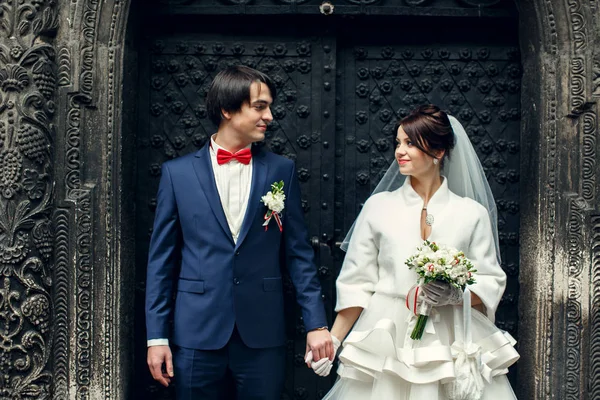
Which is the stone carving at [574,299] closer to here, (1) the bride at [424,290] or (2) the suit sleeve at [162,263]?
(1) the bride at [424,290]

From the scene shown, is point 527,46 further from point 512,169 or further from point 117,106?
point 117,106

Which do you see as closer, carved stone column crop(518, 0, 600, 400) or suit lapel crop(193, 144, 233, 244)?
suit lapel crop(193, 144, 233, 244)

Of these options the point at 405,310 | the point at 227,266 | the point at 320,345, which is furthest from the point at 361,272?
the point at 227,266

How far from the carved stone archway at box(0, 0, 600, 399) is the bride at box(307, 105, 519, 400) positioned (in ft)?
1.57

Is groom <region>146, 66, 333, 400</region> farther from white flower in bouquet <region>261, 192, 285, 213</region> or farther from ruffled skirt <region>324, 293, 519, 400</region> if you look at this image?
ruffled skirt <region>324, 293, 519, 400</region>

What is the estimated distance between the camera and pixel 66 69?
4.03m

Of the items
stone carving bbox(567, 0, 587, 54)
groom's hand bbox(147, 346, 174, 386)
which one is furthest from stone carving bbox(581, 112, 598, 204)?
groom's hand bbox(147, 346, 174, 386)

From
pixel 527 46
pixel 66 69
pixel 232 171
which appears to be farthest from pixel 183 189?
pixel 527 46

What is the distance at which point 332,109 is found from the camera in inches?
173

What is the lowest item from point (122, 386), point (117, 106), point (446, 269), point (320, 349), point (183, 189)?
point (122, 386)

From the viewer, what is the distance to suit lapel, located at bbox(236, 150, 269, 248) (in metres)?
3.72

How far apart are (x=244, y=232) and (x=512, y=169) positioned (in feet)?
5.31

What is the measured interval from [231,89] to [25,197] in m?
1.14

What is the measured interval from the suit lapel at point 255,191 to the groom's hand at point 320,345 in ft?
1.81
